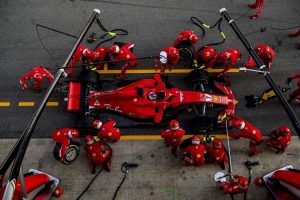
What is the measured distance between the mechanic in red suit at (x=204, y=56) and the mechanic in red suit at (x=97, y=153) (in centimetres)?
349

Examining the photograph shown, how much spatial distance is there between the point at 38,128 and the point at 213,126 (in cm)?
464

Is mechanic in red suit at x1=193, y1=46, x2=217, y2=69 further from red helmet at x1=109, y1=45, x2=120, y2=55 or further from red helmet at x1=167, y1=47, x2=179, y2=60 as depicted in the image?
red helmet at x1=109, y1=45, x2=120, y2=55

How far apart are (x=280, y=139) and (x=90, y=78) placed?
4990mm

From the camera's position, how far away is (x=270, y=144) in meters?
9.55

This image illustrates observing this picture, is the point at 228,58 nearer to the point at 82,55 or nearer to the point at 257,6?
the point at 257,6

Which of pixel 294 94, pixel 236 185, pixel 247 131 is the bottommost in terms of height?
pixel 236 185

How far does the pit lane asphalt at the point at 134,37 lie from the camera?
33.4 feet

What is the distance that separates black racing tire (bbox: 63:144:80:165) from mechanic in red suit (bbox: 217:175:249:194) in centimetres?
363

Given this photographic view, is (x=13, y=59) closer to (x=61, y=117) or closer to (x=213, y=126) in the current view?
(x=61, y=117)

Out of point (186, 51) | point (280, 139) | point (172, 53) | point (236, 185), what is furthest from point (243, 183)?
point (186, 51)

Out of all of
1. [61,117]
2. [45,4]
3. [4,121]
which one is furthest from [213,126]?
[45,4]

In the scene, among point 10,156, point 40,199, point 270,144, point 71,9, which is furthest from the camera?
point 71,9

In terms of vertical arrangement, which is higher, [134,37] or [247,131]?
[134,37]

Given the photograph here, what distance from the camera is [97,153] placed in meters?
8.84
